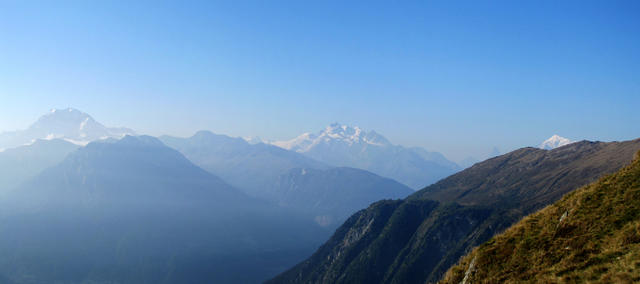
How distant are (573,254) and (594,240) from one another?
128 inches

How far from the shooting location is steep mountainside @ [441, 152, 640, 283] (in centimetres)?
2971

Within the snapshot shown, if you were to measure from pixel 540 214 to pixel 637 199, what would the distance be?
32.5 ft

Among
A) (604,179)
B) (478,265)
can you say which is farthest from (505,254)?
(604,179)

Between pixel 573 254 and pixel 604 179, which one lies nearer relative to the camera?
Result: pixel 573 254

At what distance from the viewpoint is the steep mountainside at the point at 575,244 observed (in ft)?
97.5

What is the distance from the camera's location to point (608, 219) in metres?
37.2

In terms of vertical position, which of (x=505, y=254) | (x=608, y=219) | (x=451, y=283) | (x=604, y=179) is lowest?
(x=451, y=283)

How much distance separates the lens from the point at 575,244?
35312 mm

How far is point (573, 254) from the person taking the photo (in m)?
33.6

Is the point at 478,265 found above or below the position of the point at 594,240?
below

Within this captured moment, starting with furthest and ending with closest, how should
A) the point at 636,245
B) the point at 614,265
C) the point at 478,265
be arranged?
1. the point at 478,265
2. the point at 636,245
3. the point at 614,265

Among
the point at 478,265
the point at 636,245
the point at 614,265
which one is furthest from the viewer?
the point at 478,265

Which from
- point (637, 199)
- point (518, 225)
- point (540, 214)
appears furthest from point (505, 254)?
point (637, 199)

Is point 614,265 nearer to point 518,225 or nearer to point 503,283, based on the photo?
point 503,283
